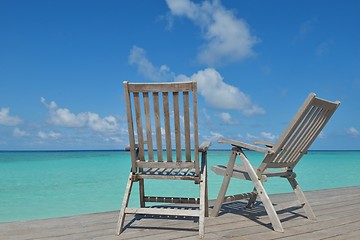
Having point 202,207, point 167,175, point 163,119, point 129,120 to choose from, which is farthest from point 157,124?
point 202,207

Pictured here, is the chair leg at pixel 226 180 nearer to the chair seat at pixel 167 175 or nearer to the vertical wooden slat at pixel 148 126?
the chair seat at pixel 167 175

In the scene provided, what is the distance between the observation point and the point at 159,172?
2.79m

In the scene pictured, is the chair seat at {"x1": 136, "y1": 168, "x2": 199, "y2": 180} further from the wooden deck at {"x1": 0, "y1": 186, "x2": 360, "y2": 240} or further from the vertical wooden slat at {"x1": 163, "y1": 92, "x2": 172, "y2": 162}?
the wooden deck at {"x1": 0, "y1": 186, "x2": 360, "y2": 240}

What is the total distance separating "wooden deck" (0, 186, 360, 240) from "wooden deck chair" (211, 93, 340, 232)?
16 centimetres

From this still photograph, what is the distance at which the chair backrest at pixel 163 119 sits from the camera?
2520 millimetres

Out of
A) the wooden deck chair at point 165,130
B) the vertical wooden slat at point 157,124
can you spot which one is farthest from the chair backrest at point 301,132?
the vertical wooden slat at point 157,124

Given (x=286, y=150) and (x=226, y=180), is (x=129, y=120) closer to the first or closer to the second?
(x=226, y=180)

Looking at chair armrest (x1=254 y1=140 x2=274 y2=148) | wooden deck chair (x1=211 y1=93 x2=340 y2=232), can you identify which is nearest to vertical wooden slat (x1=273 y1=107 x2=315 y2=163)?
wooden deck chair (x1=211 y1=93 x2=340 y2=232)

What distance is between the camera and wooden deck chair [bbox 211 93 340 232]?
263 cm

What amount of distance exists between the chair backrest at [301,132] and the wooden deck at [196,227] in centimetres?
55

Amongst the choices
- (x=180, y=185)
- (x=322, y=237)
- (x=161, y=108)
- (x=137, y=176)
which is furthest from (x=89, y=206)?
(x=322, y=237)

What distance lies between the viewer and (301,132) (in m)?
2.83

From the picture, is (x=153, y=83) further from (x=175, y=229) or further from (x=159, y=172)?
(x=175, y=229)

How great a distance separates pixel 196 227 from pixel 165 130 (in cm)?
88
